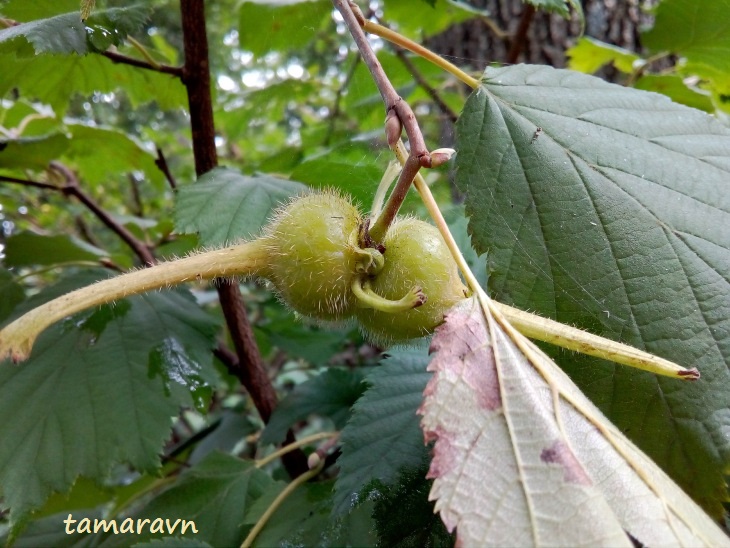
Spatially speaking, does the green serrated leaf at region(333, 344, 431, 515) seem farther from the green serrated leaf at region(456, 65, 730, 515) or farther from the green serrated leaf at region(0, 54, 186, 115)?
the green serrated leaf at region(0, 54, 186, 115)

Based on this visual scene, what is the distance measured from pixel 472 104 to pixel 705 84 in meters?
1.63

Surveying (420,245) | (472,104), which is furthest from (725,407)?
(472,104)

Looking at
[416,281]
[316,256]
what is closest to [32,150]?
[316,256]

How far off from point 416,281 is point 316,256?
0.15m

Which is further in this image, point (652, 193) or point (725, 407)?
point (652, 193)

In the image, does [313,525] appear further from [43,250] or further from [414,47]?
[43,250]

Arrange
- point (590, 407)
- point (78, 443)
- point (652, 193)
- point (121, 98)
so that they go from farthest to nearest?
1. point (121, 98)
2. point (78, 443)
3. point (652, 193)
4. point (590, 407)

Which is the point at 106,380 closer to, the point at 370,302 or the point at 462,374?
the point at 370,302

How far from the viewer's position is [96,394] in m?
1.32

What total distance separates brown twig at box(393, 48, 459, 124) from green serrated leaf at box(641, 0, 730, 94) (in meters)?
0.73

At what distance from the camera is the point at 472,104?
103 cm

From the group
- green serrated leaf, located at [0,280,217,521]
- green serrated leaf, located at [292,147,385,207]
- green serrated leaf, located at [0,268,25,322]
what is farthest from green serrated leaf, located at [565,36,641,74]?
green serrated leaf, located at [0,268,25,322]

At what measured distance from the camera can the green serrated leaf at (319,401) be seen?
1.59m

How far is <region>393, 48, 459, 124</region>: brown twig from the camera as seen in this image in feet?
6.21
